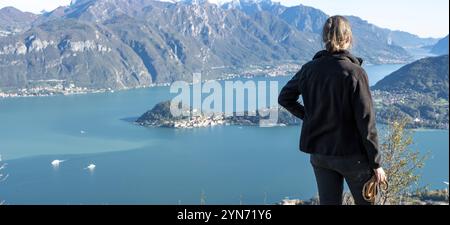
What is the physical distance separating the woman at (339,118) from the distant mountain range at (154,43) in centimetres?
9102

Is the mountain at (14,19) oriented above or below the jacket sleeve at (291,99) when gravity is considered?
above

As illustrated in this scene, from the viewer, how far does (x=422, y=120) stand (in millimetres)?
50750

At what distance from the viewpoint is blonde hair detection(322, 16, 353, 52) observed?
1.71 m

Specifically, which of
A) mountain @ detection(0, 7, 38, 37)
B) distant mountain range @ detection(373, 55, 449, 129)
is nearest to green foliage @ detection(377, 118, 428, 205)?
distant mountain range @ detection(373, 55, 449, 129)

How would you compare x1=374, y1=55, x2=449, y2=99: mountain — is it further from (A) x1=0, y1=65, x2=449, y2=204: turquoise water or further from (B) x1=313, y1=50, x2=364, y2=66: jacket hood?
(B) x1=313, y1=50, x2=364, y2=66: jacket hood

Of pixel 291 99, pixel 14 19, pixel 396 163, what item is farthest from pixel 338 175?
pixel 14 19

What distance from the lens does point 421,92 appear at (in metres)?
63.1

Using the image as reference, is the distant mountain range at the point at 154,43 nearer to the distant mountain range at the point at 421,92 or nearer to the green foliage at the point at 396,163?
the distant mountain range at the point at 421,92

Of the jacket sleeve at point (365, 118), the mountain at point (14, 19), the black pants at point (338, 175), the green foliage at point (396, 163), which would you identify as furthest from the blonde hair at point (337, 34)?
the mountain at point (14, 19)

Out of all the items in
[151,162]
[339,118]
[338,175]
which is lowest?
[151,162]

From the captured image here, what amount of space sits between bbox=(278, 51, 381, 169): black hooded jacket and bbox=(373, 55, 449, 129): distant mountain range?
47.0m

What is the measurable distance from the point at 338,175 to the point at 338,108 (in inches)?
9.0

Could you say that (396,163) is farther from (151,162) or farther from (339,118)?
(151,162)

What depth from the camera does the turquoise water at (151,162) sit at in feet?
84.6
